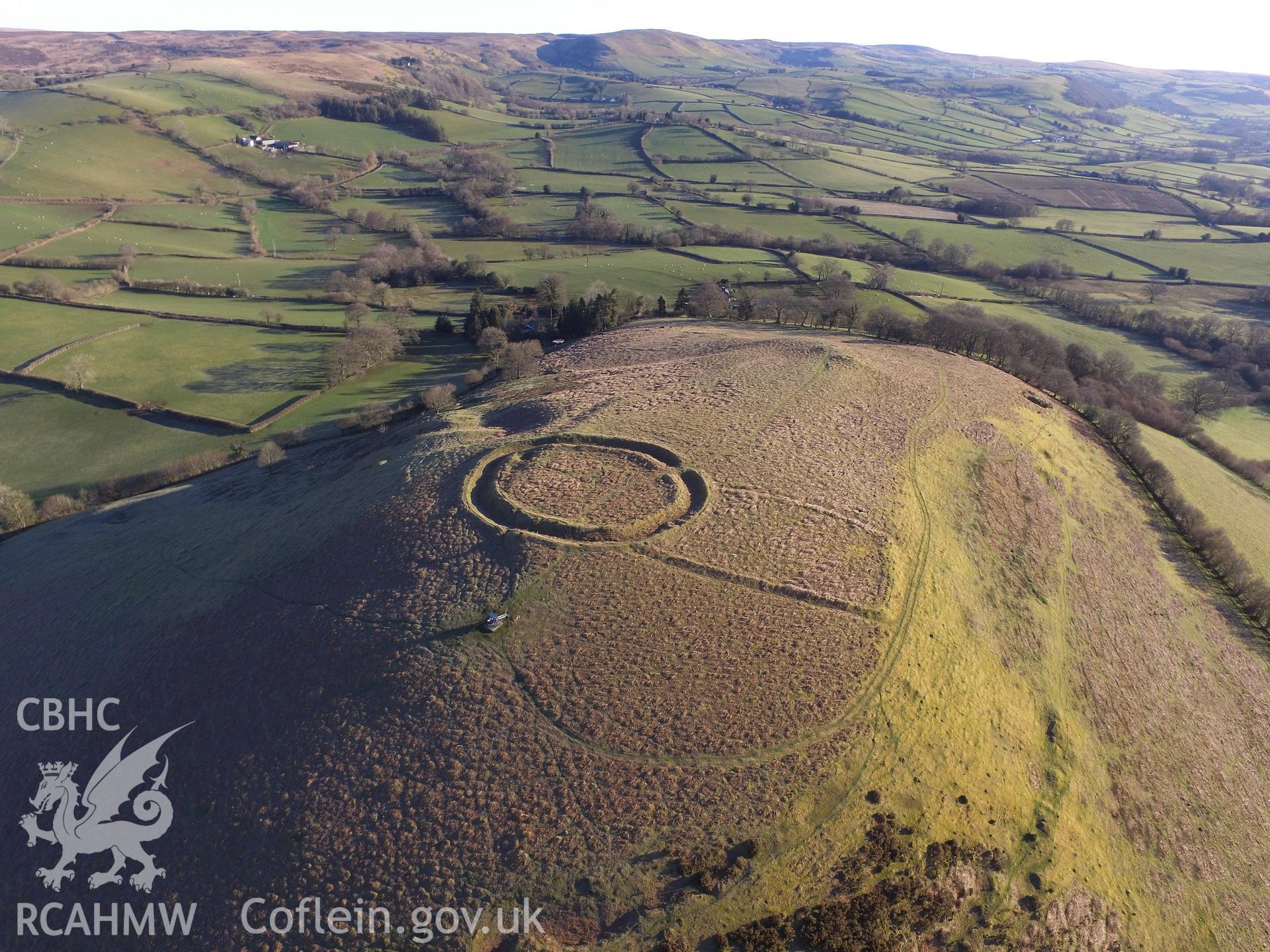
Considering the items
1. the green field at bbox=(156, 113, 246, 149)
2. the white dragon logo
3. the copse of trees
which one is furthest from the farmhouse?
the white dragon logo

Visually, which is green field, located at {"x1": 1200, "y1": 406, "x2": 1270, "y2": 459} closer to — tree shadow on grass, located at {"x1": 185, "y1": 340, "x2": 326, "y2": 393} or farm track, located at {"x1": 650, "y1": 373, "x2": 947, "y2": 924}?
farm track, located at {"x1": 650, "y1": 373, "x2": 947, "y2": 924}

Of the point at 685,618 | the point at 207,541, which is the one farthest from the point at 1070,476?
the point at 207,541

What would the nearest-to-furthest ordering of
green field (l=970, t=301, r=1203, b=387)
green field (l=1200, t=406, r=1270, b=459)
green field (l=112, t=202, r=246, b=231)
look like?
green field (l=1200, t=406, r=1270, b=459) → green field (l=970, t=301, r=1203, b=387) → green field (l=112, t=202, r=246, b=231)

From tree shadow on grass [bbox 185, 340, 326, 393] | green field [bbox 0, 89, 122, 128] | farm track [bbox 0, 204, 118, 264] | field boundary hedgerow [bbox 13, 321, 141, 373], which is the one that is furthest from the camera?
green field [bbox 0, 89, 122, 128]

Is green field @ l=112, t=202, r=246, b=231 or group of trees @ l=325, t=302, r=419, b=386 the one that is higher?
green field @ l=112, t=202, r=246, b=231

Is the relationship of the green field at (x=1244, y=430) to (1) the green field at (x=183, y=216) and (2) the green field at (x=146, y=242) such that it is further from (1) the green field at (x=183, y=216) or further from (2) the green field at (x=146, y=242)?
(1) the green field at (x=183, y=216)

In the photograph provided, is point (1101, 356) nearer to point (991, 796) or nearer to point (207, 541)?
point (991, 796)

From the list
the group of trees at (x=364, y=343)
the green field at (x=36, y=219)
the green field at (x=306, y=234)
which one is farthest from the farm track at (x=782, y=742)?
the green field at (x=36, y=219)
